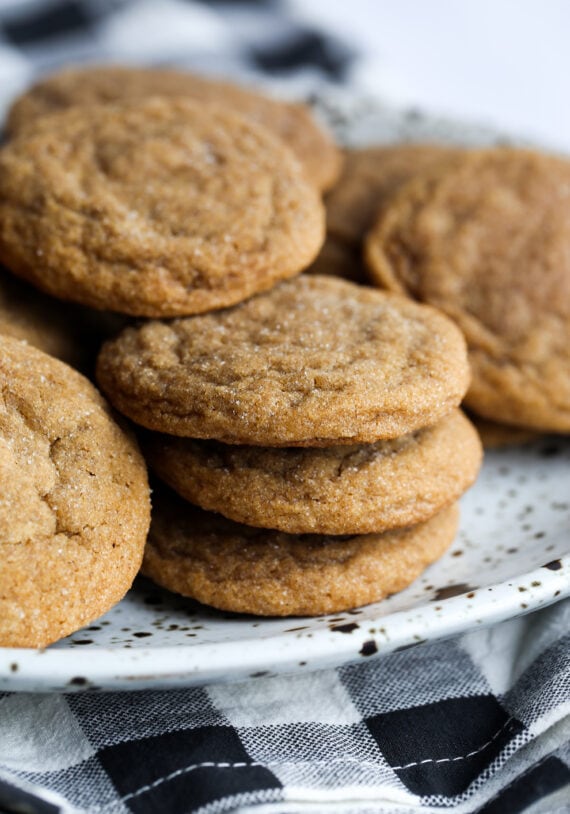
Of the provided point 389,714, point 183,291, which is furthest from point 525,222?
point 389,714

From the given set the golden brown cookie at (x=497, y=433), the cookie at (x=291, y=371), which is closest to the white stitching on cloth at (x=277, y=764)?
the cookie at (x=291, y=371)

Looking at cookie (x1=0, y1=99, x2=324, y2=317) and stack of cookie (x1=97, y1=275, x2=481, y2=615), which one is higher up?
cookie (x1=0, y1=99, x2=324, y2=317)

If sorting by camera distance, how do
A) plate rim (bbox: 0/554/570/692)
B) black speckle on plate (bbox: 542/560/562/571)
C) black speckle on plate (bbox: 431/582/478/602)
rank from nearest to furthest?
plate rim (bbox: 0/554/570/692) → black speckle on plate (bbox: 542/560/562/571) → black speckle on plate (bbox: 431/582/478/602)

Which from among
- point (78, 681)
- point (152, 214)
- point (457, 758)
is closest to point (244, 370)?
point (152, 214)

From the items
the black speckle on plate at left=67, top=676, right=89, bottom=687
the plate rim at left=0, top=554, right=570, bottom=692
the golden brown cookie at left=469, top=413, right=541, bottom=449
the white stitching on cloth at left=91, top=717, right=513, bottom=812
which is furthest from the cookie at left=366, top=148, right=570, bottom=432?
→ the black speckle on plate at left=67, top=676, right=89, bottom=687

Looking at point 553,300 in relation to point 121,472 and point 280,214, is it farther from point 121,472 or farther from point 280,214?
point 121,472

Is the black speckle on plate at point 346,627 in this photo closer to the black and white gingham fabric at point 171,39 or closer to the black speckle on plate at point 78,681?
the black speckle on plate at point 78,681

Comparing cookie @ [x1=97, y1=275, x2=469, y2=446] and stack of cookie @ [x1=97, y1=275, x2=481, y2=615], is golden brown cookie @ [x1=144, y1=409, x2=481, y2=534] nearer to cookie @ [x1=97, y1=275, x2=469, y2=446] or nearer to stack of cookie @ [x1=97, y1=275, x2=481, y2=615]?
stack of cookie @ [x1=97, y1=275, x2=481, y2=615]
